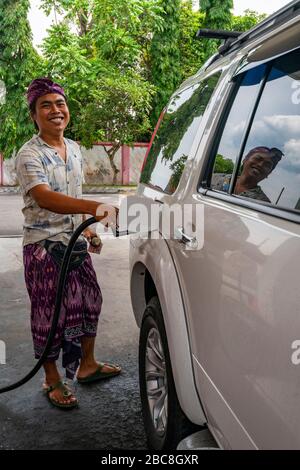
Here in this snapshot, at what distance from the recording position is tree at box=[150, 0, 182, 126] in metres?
22.3

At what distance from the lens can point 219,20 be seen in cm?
2447

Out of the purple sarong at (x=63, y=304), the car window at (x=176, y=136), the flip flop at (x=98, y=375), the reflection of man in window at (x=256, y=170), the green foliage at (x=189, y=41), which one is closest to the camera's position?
the reflection of man in window at (x=256, y=170)

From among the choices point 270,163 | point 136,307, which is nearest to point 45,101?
point 136,307

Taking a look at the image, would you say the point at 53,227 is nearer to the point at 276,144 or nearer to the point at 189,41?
the point at 276,144

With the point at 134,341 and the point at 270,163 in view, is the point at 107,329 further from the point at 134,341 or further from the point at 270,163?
the point at 270,163

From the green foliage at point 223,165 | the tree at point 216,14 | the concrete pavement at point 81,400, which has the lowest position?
the concrete pavement at point 81,400

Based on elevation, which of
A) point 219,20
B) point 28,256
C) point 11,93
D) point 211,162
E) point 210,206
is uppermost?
point 219,20

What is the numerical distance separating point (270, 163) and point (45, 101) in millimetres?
1556

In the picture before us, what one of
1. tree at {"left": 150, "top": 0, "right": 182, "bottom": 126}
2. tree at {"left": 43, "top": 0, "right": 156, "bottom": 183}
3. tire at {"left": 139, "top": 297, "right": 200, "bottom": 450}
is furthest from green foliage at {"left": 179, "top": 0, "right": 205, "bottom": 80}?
tire at {"left": 139, "top": 297, "right": 200, "bottom": 450}

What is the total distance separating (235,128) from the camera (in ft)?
6.09

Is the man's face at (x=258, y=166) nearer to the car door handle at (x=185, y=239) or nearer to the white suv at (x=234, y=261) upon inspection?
the white suv at (x=234, y=261)

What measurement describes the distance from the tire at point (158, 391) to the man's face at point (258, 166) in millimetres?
867

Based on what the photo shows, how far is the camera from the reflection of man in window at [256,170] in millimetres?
1544

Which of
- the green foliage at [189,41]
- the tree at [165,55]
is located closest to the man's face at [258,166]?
the tree at [165,55]
